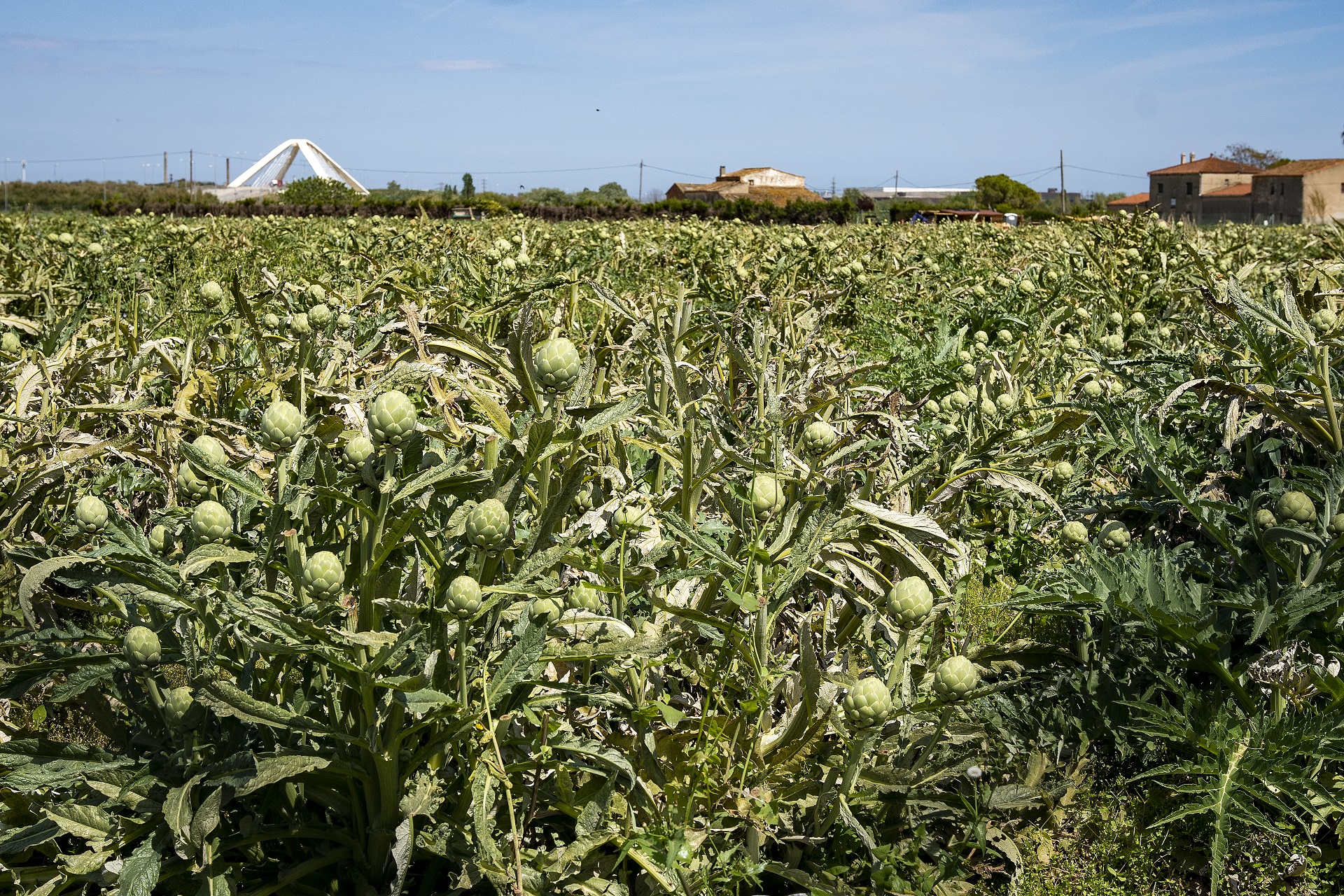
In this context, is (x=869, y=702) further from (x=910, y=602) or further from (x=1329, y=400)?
(x=1329, y=400)

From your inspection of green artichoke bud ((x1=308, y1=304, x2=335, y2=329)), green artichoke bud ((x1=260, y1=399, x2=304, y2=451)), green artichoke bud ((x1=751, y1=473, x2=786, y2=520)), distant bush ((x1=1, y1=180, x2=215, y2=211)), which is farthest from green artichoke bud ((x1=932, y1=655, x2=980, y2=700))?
distant bush ((x1=1, y1=180, x2=215, y2=211))

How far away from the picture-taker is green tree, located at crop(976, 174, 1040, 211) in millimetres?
50844

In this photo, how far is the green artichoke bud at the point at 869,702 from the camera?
1.73 m

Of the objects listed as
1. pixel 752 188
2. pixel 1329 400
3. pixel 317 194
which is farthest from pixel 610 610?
pixel 752 188

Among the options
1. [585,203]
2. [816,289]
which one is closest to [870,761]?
[816,289]

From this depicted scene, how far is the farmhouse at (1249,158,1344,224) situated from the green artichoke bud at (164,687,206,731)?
64.9 meters

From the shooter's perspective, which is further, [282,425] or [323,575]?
[282,425]

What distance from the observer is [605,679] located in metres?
2.17

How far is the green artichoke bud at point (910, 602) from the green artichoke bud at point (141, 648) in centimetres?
115

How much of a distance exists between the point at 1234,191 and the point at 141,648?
75.9 m

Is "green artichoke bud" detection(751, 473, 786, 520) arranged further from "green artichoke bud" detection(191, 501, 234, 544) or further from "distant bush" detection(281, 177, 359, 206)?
"distant bush" detection(281, 177, 359, 206)

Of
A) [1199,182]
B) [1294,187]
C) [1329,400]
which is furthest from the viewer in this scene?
[1199,182]

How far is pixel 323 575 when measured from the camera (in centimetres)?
150

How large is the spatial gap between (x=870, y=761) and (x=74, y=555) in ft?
4.68
